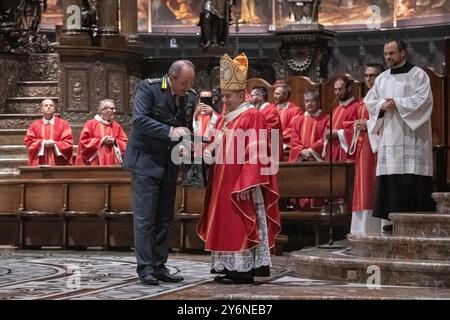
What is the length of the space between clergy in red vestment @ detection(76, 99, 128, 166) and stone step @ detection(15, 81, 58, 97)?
330 cm

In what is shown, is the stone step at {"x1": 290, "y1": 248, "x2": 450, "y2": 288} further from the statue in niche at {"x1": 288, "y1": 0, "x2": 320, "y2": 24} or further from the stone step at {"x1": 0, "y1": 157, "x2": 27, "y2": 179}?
the statue in niche at {"x1": 288, "y1": 0, "x2": 320, "y2": 24}


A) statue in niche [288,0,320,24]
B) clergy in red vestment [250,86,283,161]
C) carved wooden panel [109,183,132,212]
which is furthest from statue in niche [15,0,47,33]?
carved wooden panel [109,183,132,212]

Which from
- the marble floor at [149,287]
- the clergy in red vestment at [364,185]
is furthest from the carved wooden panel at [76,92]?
the clergy in red vestment at [364,185]

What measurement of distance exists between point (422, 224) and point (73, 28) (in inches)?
360

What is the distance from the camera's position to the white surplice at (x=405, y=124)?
990cm

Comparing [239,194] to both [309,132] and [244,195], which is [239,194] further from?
[309,132]

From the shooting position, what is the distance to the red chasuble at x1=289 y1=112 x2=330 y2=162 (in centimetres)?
1331

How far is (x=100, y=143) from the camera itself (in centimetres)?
1456

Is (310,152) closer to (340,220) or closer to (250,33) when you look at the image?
(340,220)

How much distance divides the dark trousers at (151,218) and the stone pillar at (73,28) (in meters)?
8.40

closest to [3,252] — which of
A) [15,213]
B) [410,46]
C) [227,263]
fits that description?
[15,213]

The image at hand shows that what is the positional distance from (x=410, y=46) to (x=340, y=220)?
488 inches

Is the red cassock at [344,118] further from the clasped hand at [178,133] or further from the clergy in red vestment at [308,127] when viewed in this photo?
the clasped hand at [178,133]
